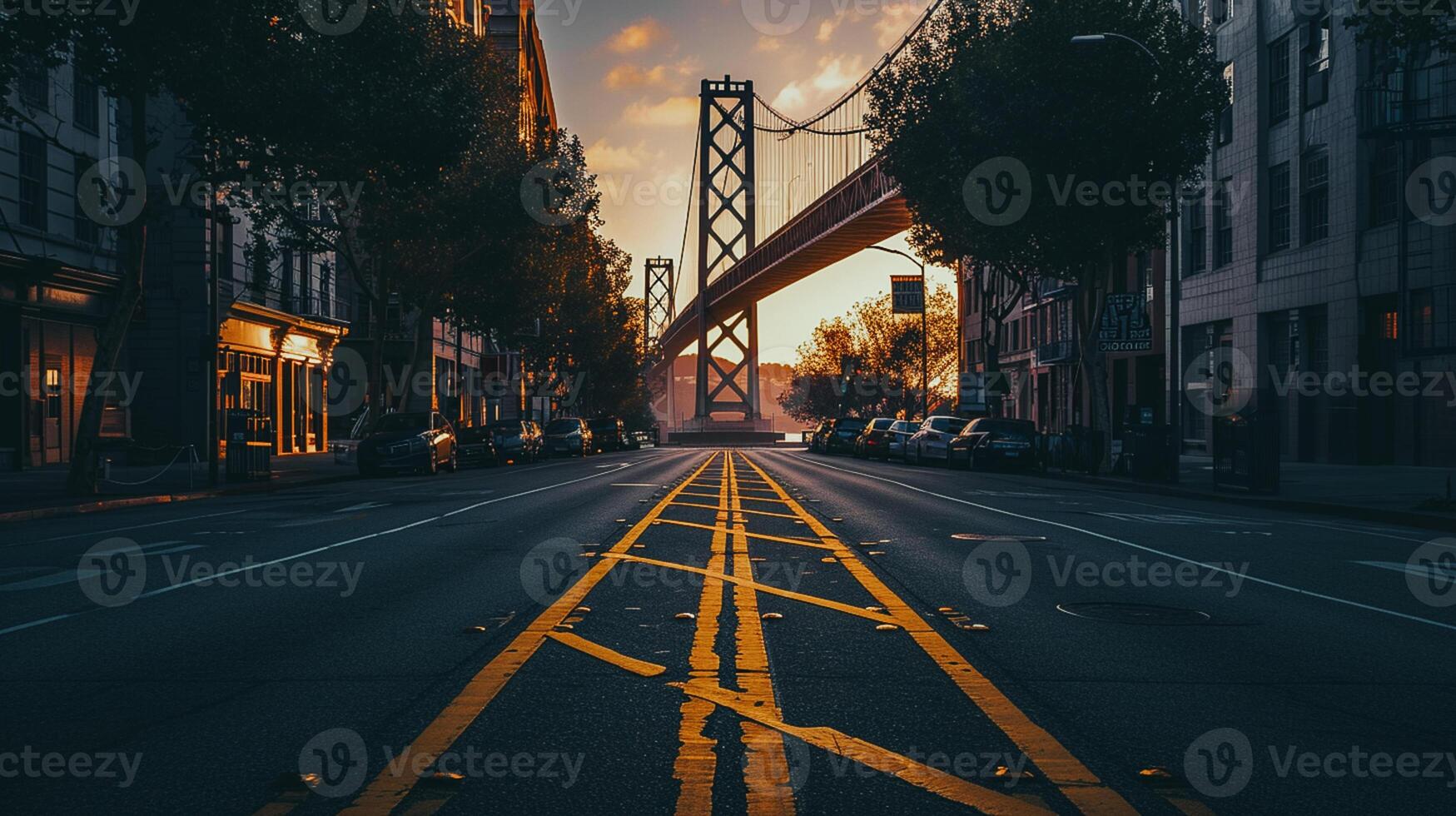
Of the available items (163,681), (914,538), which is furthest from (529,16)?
(163,681)

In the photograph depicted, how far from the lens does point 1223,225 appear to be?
40.7 m

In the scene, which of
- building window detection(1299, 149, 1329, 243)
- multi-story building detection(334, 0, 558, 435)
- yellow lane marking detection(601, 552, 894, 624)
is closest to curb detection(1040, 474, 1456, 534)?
yellow lane marking detection(601, 552, 894, 624)

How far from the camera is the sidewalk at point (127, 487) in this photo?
18.1 metres

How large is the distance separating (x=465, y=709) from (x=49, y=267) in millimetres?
27056

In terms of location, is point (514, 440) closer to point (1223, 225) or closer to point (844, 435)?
point (844, 435)

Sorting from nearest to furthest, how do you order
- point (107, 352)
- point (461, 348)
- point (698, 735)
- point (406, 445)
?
point (698, 735) < point (107, 352) < point (406, 445) < point (461, 348)

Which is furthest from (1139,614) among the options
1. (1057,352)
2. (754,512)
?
(1057,352)

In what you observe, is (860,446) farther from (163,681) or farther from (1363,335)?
(163,681)

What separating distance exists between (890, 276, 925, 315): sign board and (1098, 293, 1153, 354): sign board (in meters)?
30.1

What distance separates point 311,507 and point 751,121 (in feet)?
290

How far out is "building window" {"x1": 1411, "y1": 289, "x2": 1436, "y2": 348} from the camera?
29.4 meters

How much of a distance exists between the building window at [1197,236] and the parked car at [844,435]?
56.2 feet

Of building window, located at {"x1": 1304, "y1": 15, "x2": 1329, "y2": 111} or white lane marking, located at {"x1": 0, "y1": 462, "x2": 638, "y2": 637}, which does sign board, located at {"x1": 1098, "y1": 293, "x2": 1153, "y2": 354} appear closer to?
building window, located at {"x1": 1304, "y1": 15, "x2": 1329, "y2": 111}

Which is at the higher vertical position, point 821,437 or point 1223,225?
point 1223,225
